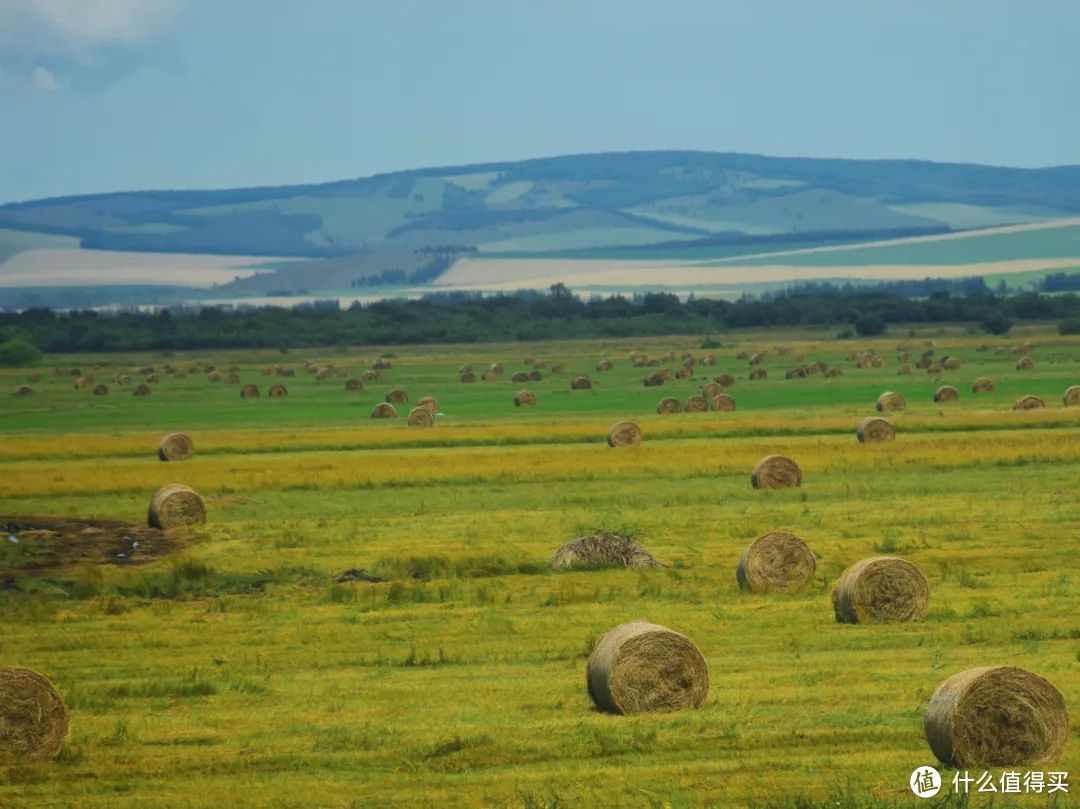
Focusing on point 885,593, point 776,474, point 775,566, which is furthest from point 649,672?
point 776,474

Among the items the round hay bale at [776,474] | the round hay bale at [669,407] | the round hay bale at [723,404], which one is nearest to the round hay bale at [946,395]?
the round hay bale at [723,404]

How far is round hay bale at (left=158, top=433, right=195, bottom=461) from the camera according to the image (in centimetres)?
5475

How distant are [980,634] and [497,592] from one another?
8328 millimetres

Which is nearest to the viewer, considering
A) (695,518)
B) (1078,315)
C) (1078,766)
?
(1078,766)

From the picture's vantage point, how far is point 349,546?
35062 mm

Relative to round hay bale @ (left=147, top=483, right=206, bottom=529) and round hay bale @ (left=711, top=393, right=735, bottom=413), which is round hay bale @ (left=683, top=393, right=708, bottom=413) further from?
round hay bale @ (left=147, top=483, right=206, bottom=529)

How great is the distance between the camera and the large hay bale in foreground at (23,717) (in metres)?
18.1

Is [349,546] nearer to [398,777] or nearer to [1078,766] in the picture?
[398,777]

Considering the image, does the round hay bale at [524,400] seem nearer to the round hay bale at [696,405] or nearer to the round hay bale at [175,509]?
the round hay bale at [696,405]

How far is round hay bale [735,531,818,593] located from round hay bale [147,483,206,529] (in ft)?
47.2

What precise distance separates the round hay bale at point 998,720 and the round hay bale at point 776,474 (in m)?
25.2

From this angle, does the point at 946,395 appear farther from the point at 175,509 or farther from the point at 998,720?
the point at 998,720

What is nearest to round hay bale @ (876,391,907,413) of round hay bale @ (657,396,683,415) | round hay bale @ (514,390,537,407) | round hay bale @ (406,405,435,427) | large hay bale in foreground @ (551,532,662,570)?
round hay bale @ (657,396,683,415)

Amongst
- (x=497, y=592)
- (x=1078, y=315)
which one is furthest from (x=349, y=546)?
(x=1078, y=315)
